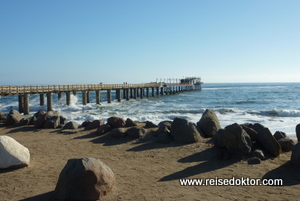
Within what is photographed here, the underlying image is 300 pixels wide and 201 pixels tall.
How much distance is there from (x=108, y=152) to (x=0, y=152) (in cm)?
394

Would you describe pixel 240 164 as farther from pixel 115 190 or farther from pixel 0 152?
pixel 0 152

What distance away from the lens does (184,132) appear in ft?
38.6

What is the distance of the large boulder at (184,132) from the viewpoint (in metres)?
11.6

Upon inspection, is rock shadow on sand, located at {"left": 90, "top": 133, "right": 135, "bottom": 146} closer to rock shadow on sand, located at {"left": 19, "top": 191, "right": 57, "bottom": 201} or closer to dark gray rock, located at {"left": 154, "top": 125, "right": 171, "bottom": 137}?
dark gray rock, located at {"left": 154, "top": 125, "right": 171, "bottom": 137}

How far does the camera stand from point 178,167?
28.6 ft

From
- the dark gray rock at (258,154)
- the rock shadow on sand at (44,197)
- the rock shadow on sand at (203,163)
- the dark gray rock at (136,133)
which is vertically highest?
the dark gray rock at (136,133)

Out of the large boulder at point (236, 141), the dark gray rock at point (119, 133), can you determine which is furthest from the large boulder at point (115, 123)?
the large boulder at point (236, 141)

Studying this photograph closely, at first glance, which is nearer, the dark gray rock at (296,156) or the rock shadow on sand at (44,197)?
the rock shadow on sand at (44,197)

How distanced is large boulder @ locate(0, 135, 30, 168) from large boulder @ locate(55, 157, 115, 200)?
2826mm

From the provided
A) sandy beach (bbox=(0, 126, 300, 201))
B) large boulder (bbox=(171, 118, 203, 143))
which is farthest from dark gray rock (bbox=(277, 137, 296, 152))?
large boulder (bbox=(171, 118, 203, 143))

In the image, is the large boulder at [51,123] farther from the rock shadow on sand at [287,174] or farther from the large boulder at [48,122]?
the rock shadow on sand at [287,174]

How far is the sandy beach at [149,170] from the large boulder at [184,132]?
0.37 metres

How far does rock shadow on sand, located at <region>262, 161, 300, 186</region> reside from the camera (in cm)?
735

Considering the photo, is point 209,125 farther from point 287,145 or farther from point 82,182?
point 82,182
